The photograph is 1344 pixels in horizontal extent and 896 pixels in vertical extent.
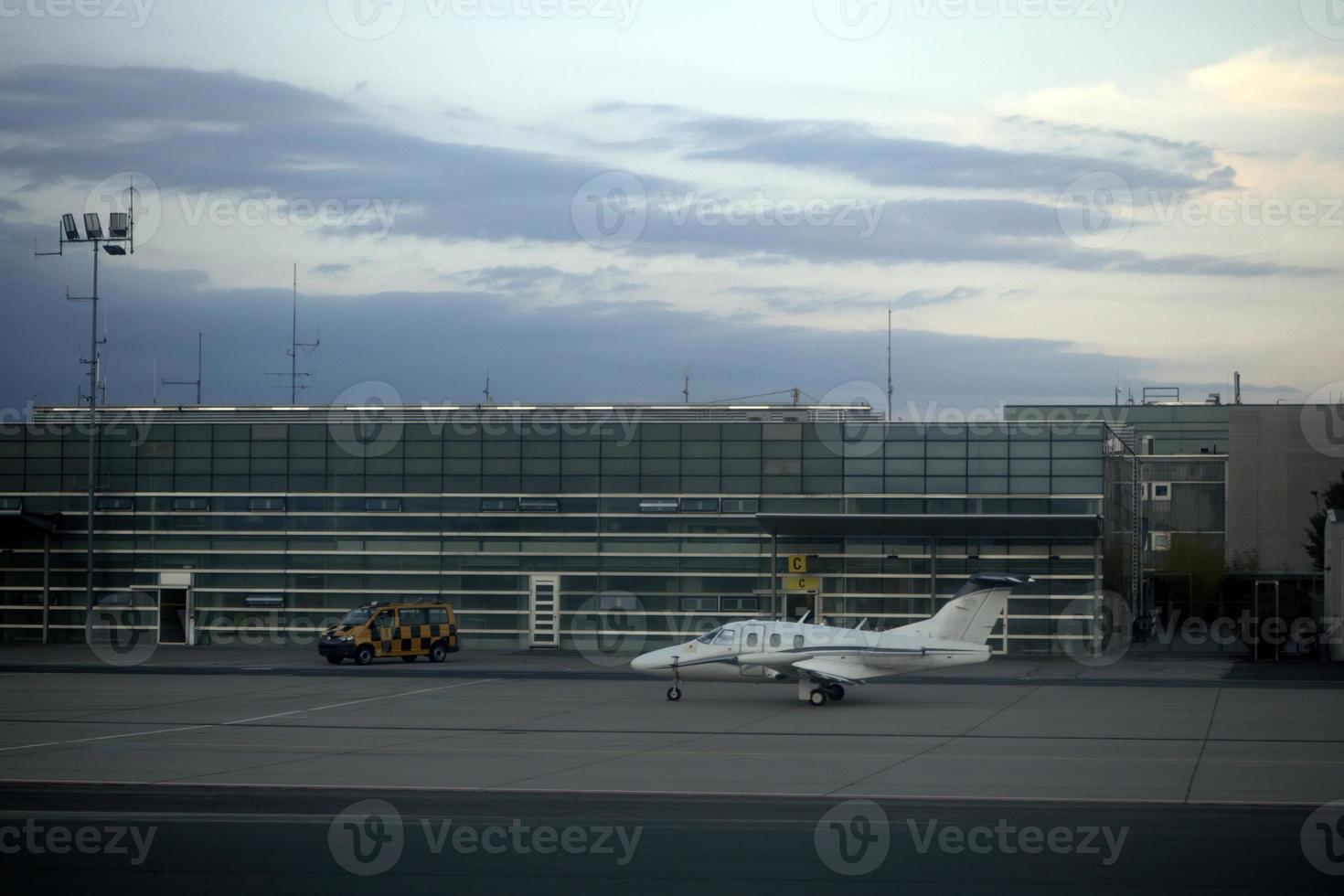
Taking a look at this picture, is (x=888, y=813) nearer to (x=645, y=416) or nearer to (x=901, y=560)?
(x=901, y=560)

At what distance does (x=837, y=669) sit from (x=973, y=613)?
3233 mm

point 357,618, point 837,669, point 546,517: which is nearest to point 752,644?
point 837,669

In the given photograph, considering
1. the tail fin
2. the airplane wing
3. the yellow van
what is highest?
the tail fin

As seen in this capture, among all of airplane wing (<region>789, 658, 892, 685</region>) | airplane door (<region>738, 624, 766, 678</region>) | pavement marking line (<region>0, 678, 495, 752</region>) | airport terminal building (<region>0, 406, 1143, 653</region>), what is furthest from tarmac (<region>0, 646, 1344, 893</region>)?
airport terminal building (<region>0, 406, 1143, 653</region>)

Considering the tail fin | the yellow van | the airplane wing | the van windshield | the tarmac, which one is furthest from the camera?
the van windshield

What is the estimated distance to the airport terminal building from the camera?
4747 centimetres

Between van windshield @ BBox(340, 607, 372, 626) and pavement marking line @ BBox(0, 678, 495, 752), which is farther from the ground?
van windshield @ BBox(340, 607, 372, 626)

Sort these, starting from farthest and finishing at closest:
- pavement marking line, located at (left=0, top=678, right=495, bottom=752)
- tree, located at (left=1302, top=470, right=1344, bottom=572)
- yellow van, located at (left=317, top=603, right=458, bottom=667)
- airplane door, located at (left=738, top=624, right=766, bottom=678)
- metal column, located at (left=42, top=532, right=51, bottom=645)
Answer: tree, located at (left=1302, top=470, right=1344, bottom=572) → metal column, located at (left=42, top=532, right=51, bottom=645) → yellow van, located at (left=317, top=603, right=458, bottom=667) → airplane door, located at (left=738, top=624, right=766, bottom=678) → pavement marking line, located at (left=0, top=678, right=495, bottom=752)

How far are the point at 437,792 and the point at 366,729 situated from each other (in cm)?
802

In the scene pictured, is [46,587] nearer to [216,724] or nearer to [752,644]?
[216,724]

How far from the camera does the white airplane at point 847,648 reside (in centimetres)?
3034

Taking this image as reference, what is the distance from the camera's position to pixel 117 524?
52.7 metres

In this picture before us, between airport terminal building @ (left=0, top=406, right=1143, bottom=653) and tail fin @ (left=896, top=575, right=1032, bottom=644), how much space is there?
48.7 feet

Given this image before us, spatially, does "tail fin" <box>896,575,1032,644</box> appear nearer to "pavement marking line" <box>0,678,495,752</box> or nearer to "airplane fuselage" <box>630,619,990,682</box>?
"airplane fuselage" <box>630,619,990,682</box>
